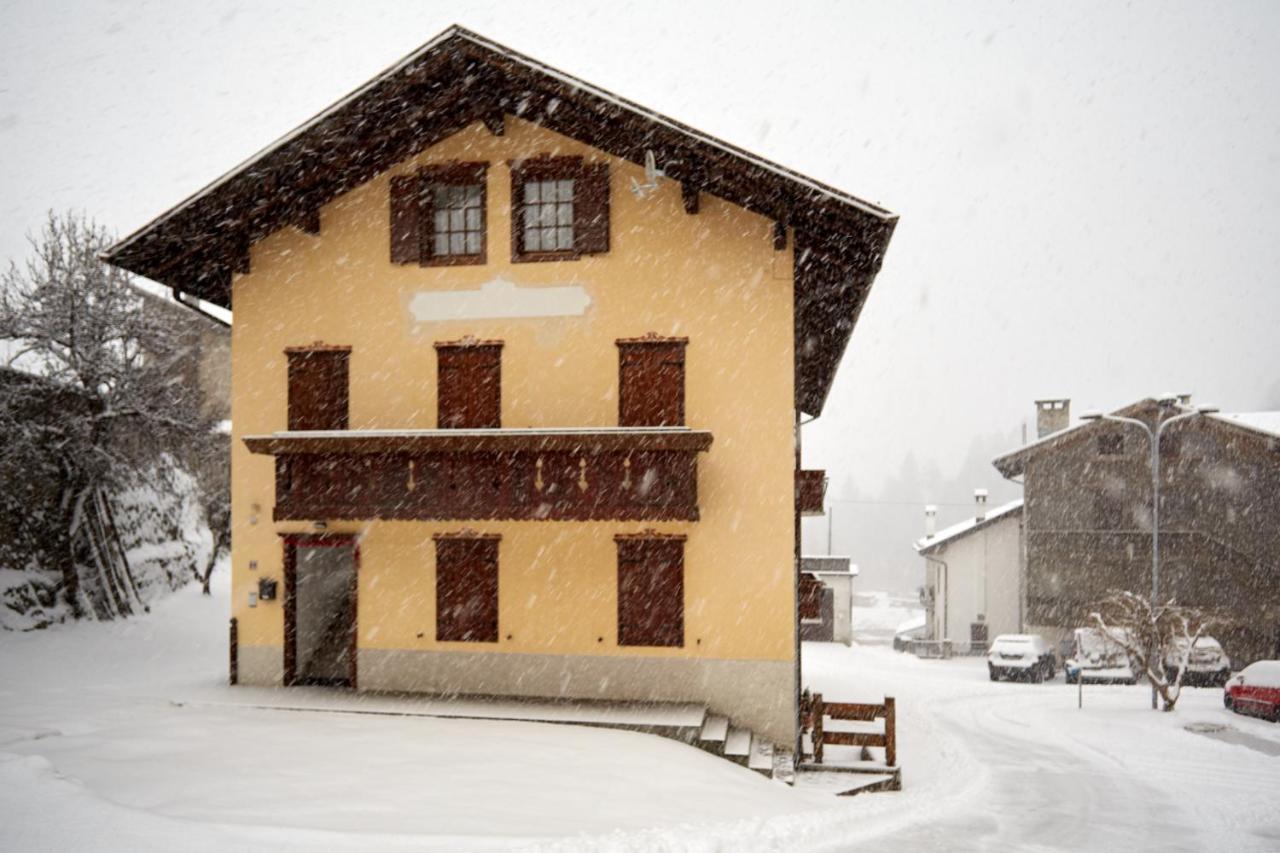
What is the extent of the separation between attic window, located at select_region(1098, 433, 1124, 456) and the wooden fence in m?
28.0

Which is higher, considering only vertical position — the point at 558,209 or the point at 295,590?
the point at 558,209

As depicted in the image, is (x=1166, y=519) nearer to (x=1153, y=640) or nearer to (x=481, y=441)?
(x=1153, y=640)

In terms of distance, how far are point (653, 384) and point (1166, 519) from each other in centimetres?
3063

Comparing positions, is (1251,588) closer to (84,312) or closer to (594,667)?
(594,667)

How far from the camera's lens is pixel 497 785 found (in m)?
10.5

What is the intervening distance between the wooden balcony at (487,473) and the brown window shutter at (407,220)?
3113mm

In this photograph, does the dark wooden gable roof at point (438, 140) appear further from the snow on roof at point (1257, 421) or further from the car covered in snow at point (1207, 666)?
the snow on roof at point (1257, 421)

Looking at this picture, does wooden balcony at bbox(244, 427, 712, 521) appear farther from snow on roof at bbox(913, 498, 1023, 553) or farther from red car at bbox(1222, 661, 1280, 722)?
snow on roof at bbox(913, 498, 1023, 553)

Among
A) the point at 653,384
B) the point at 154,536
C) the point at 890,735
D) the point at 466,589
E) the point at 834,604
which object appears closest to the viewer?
the point at 890,735

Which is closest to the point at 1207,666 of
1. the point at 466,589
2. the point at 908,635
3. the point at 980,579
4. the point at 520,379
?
the point at 980,579

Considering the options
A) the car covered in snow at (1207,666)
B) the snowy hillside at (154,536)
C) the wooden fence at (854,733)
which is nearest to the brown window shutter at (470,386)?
the wooden fence at (854,733)

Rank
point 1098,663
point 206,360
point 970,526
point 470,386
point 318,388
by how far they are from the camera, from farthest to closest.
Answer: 1. point 970,526
2. point 206,360
3. point 1098,663
4. point 318,388
5. point 470,386

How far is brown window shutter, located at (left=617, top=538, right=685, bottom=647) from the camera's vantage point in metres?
15.2

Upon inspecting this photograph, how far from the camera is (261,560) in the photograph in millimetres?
16766
